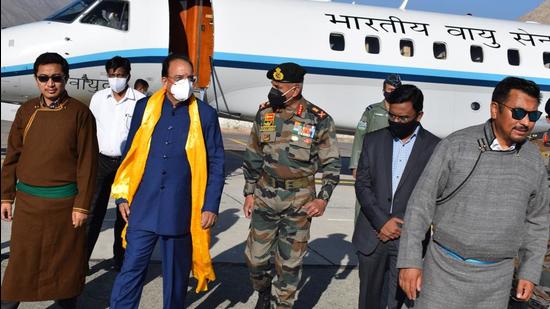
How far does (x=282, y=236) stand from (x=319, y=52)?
7525 mm

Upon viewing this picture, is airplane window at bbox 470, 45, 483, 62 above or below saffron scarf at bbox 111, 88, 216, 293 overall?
above

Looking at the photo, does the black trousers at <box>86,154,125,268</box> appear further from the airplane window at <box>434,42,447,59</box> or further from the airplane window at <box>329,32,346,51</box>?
the airplane window at <box>434,42,447,59</box>

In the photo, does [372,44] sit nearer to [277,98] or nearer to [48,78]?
[277,98]

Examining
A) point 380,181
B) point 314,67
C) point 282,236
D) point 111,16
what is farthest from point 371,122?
point 111,16

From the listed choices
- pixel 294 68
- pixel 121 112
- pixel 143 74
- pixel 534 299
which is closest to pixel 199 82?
pixel 143 74

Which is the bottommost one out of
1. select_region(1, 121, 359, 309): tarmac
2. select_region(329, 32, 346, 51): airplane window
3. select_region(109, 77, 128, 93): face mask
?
select_region(1, 121, 359, 309): tarmac

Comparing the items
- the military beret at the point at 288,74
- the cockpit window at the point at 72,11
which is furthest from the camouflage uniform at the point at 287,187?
the cockpit window at the point at 72,11

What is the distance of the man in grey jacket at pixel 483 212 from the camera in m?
3.06

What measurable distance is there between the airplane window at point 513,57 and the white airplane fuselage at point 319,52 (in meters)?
0.03

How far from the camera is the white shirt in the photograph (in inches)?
222

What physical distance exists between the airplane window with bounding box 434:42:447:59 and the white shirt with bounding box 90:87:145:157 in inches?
332

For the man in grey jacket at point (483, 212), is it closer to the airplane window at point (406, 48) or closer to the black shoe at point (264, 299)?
the black shoe at point (264, 299)

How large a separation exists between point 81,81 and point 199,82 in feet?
7.42

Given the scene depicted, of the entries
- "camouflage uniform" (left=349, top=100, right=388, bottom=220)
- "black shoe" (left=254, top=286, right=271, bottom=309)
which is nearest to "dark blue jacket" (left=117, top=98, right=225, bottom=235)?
"black shoe" (left=254, top=286, right=271, bottom=309)
